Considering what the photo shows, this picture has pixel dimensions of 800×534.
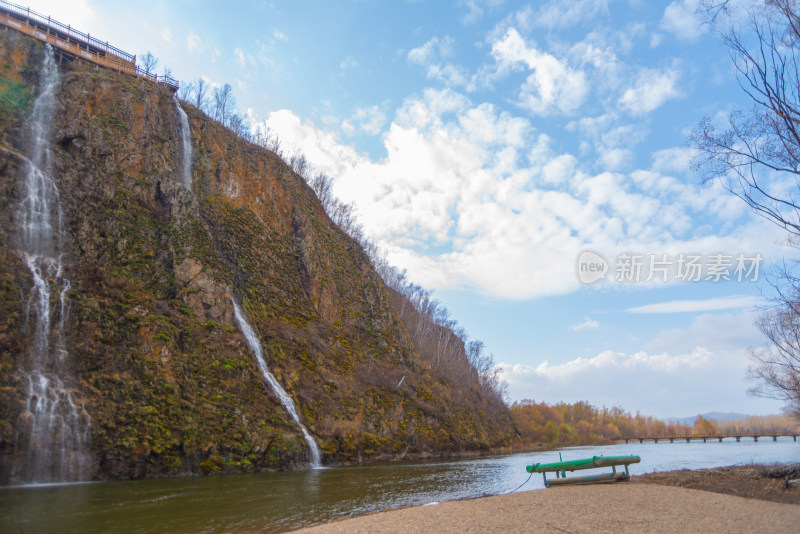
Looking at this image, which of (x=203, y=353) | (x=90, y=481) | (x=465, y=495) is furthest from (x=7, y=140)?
(x=465, y=495)

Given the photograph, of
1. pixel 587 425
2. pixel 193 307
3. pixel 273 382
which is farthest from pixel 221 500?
pixel 587 425

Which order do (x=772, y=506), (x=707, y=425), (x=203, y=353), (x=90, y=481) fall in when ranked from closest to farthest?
(x=772, y=506)
(x=90, y=481)
(x=203, y=353)
(x=707, y=425)

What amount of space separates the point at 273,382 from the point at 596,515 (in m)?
26.0

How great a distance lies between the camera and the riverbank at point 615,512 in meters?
9.75

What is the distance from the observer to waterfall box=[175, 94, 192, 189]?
42.2 m

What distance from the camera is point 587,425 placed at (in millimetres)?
131750

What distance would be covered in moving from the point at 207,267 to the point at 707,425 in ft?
603

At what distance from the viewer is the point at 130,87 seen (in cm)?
3959

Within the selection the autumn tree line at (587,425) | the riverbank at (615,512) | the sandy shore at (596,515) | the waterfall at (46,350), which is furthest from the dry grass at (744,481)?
the autumn tree line at (587,425)

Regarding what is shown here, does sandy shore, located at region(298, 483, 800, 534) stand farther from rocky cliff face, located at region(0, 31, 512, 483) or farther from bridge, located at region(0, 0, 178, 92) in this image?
bridge, located at region(0, 0, 178, 92)

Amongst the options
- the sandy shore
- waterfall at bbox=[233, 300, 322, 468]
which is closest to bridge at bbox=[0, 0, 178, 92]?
waterfall at bbox=[233, 300, 322, 468]

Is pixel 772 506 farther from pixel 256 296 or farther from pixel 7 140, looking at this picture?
pixel 7 140

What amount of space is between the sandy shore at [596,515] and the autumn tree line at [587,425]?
82.8 m

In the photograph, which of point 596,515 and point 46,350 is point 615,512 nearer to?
point 596,515
